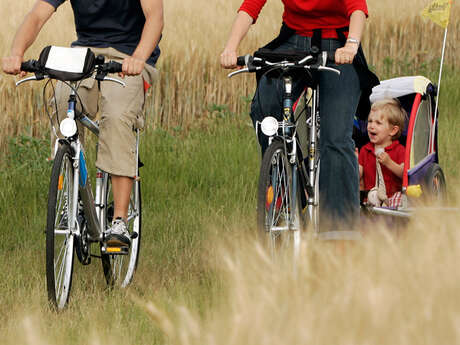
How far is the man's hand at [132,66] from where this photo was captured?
4359mm

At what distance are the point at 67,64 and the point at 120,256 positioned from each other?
4.78 feet

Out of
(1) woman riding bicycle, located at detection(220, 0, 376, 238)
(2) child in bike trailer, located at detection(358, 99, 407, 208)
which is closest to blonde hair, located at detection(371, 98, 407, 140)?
(2) child in bike trailer, located at detection(358, 99, 407, 208)

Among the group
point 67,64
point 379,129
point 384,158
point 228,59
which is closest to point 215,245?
point 384,158

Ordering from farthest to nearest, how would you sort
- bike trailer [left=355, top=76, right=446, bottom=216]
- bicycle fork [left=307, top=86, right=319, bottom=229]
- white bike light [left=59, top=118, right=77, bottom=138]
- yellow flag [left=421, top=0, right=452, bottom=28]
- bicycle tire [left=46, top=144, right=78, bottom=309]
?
yellow flag [left=421, top=0, right=452, bottom=28] → bike trailer [left=355, top=76, right=446, bottom=216] → bicycle fork [left=307, top=86, right=319, bottom=229] → white bike light [left=59, top=118, right=77, bottom=138] → bicycle tire [left=46, top=144, right=78, bottom=309]

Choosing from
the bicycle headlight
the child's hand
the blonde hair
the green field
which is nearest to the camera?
the green field

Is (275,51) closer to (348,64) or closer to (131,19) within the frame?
(348,64)

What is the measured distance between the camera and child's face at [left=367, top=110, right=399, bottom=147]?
20.3ft

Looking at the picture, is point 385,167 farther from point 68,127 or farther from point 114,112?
point 68,127

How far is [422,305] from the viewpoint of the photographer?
9.42ft

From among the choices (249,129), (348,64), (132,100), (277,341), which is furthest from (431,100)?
(277,341)

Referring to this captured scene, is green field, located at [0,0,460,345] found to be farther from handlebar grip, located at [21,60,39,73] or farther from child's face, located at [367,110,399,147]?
handlebar grip, located at [21,60,39,73]

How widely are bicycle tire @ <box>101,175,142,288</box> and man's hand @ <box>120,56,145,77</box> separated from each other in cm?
81

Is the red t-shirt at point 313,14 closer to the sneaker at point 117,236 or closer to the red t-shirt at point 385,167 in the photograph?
the sneaker at point 117,236

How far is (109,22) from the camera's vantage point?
4758 mm
